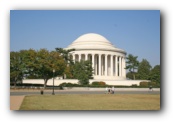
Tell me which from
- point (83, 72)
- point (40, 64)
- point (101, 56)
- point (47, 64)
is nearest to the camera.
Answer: point (40, 64)

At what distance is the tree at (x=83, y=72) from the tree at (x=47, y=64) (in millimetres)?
5193

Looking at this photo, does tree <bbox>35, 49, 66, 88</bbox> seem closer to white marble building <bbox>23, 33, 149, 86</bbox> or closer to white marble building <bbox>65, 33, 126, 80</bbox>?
white marble building <bbox>23, 33, 149, 86</bbox>

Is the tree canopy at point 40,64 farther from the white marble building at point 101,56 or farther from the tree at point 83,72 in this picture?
the white marble building at point 101,56

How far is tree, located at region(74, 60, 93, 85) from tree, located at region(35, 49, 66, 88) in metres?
5.19

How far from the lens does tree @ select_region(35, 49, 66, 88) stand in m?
36.4

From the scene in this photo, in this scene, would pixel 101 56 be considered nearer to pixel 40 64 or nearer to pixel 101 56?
pixel 101 56

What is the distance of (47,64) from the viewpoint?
3666 cm

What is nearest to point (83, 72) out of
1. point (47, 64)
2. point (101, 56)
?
point (47, 64)

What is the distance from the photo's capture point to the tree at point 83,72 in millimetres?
42828

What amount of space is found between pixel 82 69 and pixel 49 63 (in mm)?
10151

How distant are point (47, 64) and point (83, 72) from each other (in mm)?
8755
